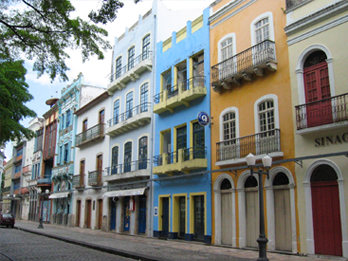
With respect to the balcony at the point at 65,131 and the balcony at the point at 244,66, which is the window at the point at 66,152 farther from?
the balcony at the point at 244,66

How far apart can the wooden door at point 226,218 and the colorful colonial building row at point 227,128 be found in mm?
44

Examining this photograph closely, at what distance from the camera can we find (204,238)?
1659cm

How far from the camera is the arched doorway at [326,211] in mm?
11492

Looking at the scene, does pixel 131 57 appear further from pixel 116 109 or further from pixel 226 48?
pixel 226 48

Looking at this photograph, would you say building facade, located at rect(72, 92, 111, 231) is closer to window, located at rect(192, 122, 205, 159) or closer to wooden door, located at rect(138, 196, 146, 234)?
wooden door, located at rect(138, 196, 146, 234)

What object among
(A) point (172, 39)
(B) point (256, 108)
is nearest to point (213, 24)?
(A) point (172, 39)

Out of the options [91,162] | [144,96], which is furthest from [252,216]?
[91,162]

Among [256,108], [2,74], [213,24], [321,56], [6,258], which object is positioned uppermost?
[213,24]

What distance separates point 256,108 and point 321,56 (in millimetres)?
3248

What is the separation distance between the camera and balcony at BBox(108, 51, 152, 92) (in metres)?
23.1

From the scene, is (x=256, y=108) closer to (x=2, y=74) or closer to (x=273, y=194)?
(x=273, y=194)

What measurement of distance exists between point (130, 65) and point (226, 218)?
45.6 feet

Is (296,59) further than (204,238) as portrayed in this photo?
No

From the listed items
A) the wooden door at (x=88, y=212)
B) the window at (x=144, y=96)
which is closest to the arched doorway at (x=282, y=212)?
the window at (x=144, y=96)
